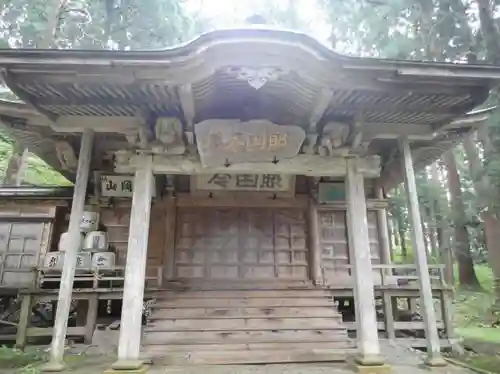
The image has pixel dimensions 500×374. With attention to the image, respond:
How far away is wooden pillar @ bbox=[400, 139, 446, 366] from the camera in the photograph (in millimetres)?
5750

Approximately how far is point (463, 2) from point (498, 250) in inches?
303

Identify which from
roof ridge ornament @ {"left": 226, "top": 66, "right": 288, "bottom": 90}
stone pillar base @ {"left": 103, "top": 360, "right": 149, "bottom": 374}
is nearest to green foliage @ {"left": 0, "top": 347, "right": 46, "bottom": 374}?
stone pillar base @ {"left": 103, "top": 360, "right": 149, "bottom": 374}

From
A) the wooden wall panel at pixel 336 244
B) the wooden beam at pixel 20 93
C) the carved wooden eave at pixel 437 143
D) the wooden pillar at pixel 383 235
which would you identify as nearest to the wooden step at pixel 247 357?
the wooden wall panel at pixel 336 244

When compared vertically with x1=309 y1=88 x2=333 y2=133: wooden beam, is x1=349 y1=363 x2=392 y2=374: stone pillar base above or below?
below

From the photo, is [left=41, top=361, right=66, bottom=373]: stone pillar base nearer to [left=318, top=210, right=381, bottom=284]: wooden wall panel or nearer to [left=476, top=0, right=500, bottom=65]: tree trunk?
[left=318, top=210, right=381, bottom=284]: wooden wall panel

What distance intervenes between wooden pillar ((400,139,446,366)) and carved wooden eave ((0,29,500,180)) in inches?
26.1

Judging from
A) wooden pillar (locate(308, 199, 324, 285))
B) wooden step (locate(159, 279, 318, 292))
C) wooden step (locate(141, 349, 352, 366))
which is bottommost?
wooden step (locate(141, 349, 352, 366))

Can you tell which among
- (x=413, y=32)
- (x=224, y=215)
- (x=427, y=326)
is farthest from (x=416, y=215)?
(x=413, y=32)

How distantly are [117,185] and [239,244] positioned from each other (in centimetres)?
328

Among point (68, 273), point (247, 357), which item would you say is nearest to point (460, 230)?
point (247, 357)

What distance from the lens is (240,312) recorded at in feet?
24.4

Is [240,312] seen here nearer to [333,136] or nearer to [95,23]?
[333,136]

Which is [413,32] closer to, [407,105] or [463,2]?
[463,2]

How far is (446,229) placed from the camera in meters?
19.2
